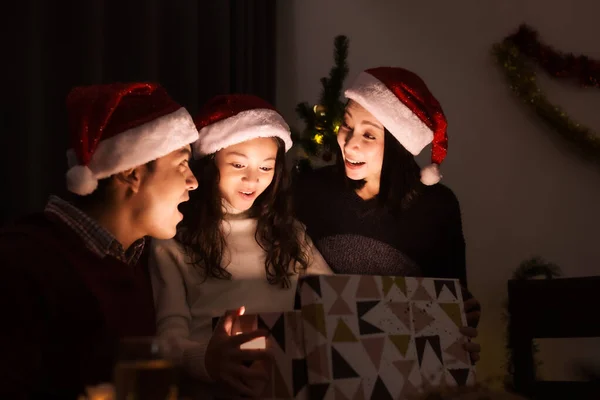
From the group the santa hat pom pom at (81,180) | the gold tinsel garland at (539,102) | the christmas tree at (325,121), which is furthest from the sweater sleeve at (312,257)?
the gold tinsel garland at (539,102)

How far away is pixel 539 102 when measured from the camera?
3.29 metres

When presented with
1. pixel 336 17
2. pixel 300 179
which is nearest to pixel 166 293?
pixel 300 179

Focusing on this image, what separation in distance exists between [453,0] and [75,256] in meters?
2.36

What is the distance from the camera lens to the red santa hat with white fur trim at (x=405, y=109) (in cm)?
227

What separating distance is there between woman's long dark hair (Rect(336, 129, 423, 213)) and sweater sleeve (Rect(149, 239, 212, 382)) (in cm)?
63

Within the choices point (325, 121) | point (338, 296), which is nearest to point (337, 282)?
point (338, 296)

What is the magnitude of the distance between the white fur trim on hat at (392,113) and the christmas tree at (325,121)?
24cm

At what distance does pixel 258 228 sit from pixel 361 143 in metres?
0.42

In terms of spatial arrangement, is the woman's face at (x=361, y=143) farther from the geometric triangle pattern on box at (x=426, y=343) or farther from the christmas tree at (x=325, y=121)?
the geometric triangle pattern on box at (x=426, y=343)

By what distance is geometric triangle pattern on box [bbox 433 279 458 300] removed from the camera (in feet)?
6.06

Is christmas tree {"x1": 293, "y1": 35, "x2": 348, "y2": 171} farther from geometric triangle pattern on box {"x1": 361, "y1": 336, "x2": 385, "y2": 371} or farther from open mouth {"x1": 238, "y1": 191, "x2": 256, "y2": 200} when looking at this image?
geometric triangle pattern on box {"x1": 361, "y1": 336, "x2": 385, "y2": 371}

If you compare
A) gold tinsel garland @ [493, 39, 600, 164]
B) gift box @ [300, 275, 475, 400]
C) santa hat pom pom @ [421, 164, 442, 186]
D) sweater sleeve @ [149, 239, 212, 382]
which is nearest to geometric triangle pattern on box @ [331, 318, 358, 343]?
gift box @ [300, 275, 475, 400]

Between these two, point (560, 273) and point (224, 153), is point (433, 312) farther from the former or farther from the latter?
point (560, 273)

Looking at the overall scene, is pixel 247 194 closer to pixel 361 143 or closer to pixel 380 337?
pixel 361 143
